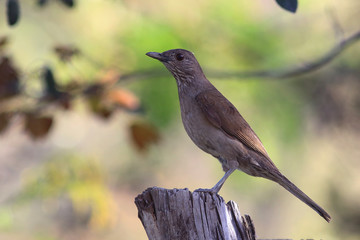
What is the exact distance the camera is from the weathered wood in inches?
148

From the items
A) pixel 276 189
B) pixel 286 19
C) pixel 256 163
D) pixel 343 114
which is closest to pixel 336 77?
pixel 343 114

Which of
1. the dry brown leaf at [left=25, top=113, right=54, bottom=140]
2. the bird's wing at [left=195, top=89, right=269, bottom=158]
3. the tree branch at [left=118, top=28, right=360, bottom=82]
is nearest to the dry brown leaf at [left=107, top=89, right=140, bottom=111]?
the tree branch at [left=118, top=28, right=360, bottom=82]

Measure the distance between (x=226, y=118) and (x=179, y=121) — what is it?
5.16 metres

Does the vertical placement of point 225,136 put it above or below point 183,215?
above

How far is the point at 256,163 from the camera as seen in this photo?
4.97 meters

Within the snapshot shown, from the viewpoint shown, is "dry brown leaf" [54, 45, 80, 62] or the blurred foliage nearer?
"dry brown leaf" [54, 45, 80, 62]

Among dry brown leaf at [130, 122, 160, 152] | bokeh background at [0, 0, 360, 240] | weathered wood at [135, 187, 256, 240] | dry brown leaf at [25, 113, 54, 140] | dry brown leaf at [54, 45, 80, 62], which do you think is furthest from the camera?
bokeh background at [0, 0, 360, 240]

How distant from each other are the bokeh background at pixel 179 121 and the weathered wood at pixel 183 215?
403 cm

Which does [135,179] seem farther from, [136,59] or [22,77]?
[22,77]

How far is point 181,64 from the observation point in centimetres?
547

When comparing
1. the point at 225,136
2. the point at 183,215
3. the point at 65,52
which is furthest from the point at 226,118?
the point at 65,52

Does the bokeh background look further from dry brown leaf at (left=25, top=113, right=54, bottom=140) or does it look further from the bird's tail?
the bird's tail

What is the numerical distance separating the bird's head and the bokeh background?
94.9 inches

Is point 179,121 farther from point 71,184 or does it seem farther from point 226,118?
point 226,118
